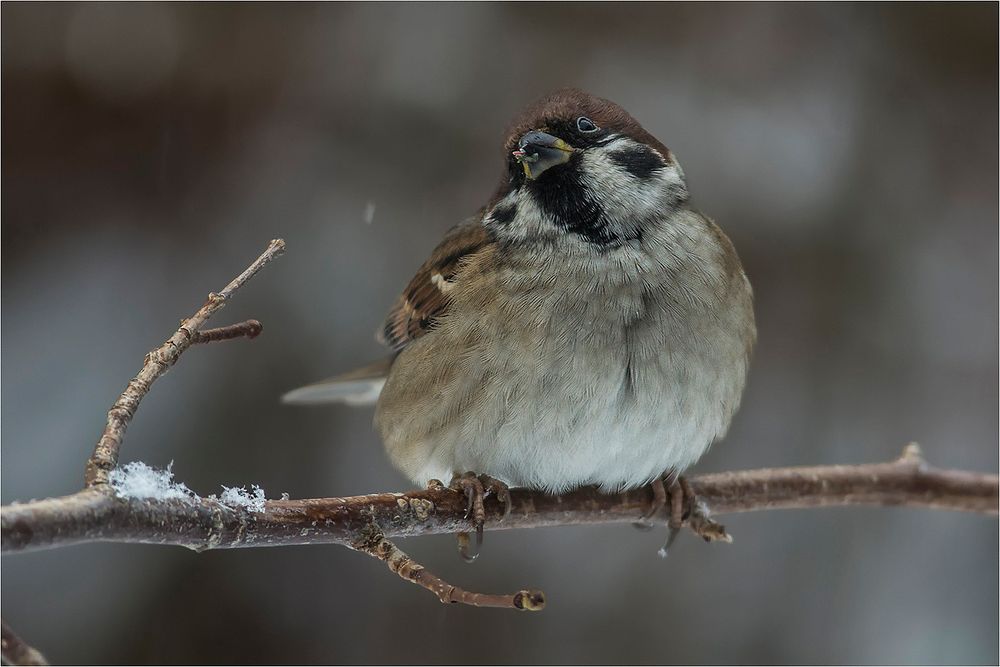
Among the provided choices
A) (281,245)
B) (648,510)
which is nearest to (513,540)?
(648,510)

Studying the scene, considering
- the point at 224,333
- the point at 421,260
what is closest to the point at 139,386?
the point at 224,333

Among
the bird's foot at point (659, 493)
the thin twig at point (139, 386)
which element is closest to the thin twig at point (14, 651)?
the thin twig at point (139, 386)

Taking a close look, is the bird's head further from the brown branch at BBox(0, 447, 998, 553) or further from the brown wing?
the brown branch at BBox(0, 447, 998, 553)

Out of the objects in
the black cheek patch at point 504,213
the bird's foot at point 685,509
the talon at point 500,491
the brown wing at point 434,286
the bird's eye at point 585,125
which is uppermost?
the bird's eye at point 585,125

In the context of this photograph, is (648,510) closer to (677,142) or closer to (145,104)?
(677,142)

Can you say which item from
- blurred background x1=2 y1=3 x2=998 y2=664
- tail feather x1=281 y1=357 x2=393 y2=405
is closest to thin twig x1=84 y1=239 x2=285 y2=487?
tail feather x1=281 y1=357 x2=393 y2=405

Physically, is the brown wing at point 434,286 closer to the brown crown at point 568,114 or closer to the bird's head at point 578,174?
the bird's head at point 578,174

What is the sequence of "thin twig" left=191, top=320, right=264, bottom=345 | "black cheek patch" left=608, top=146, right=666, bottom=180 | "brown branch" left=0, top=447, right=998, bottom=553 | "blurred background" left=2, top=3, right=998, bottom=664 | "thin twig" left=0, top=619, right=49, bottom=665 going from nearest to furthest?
"thin twig" left=0, top=619, right=49, bottom=665
"brown branch" left=0, top=447, right=998, bottom=553
"thin twig" left=191, top=320, right=264, bottom=345
"black cheek patch" left=608, top=146, right=666, bottom=180
"blurred background" left=2, top=3, right=998, bottom=664
